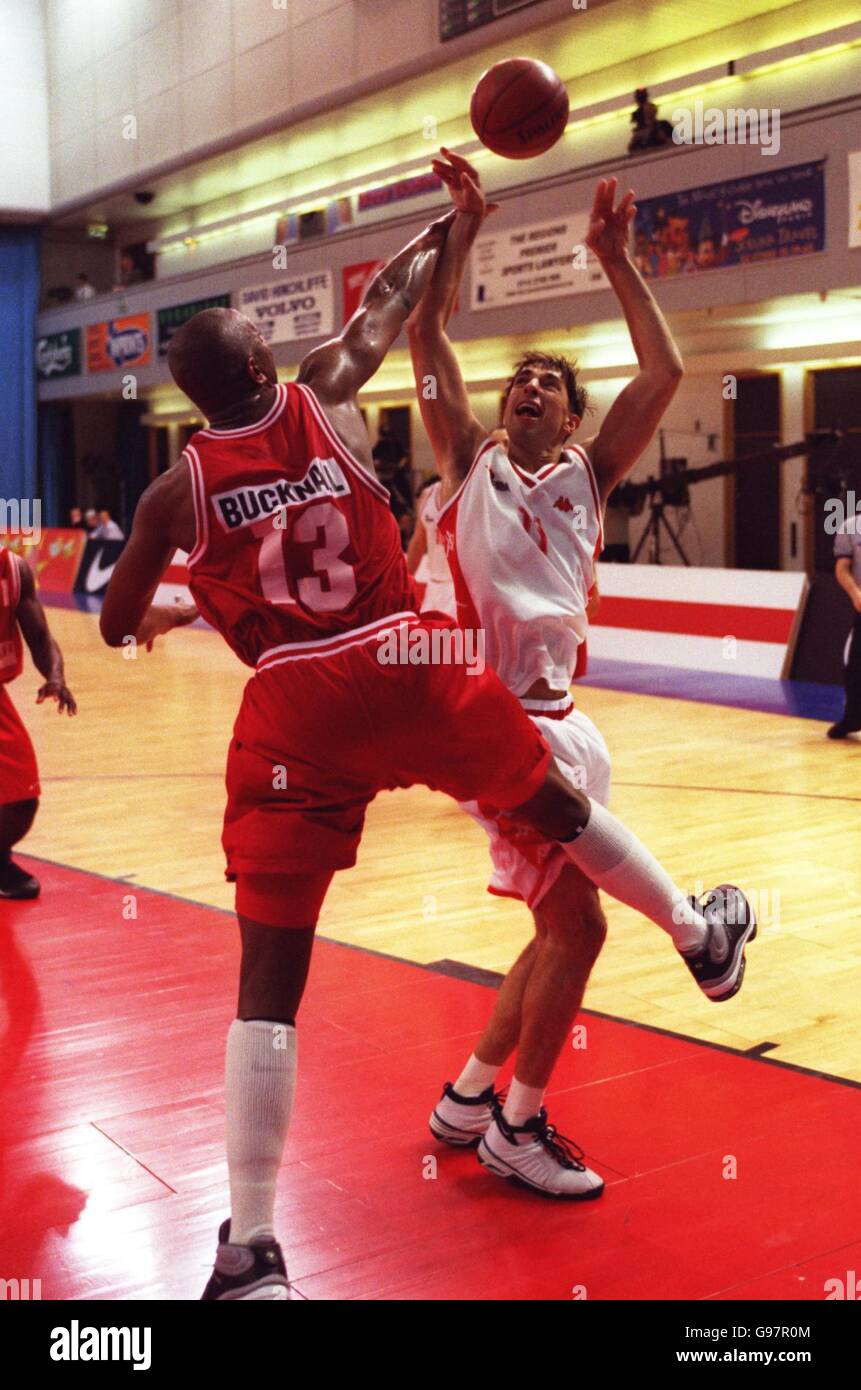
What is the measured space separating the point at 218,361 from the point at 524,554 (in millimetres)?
803

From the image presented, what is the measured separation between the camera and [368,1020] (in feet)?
12.9

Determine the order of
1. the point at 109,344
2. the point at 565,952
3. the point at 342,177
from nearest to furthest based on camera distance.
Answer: the point at 565,952, the point at 342,177, the point at 109,344

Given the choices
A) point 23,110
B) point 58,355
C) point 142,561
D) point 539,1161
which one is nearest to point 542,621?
point 142,561

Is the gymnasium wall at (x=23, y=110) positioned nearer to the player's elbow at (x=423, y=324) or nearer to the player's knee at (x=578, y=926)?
the player's elbow at (x=423, y=324)

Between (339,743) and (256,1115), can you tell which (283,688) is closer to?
(339,743)

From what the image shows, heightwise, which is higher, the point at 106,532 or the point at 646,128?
the point at 646,128

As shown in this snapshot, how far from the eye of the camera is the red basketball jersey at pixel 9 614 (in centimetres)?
520

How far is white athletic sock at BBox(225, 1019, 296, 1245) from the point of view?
2.36 metres

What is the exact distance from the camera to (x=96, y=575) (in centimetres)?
1912

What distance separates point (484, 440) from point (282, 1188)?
1.62m

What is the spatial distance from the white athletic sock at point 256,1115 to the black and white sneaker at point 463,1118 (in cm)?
80

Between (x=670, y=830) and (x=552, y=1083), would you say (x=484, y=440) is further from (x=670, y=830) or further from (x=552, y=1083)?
(x=670, y=830)
